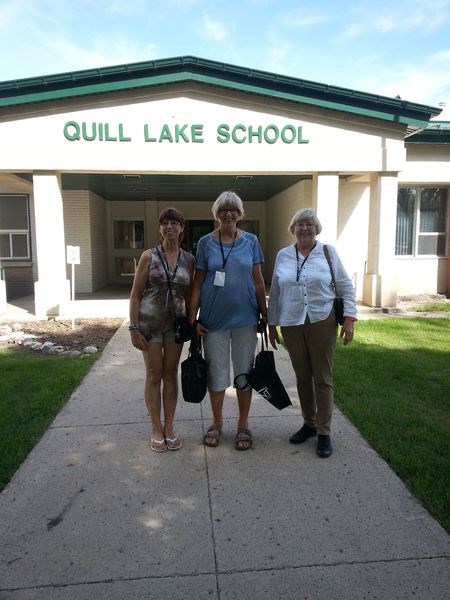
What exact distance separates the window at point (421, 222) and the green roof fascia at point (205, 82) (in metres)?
3.07

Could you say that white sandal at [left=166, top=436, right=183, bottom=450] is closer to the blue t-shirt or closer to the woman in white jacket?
the blue t-shirt

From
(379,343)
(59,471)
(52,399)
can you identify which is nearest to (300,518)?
(59,471)

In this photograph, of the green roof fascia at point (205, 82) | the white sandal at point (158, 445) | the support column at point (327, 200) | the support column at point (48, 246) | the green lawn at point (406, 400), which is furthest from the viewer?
the support column at point (327, 200)

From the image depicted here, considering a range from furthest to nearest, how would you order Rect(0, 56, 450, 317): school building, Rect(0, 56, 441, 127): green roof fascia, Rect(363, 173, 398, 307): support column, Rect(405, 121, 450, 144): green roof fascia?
Rect(405, 121, 450, 144): green roof fascia
Rect(363, 173, 398, 307): support column
Rect(0, 56, 450, 317): school building
Rect(0, 56, 441, 127): green roof fascia

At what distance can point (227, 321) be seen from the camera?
135 inches

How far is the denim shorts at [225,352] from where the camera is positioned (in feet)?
11.5

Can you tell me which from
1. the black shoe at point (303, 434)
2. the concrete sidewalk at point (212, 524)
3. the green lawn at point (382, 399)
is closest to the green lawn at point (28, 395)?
the green lawn at point (382, 399)

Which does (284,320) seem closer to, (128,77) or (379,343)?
(379,343)

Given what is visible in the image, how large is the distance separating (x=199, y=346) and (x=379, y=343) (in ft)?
15.0

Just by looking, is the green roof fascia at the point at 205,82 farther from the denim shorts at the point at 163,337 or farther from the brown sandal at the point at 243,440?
the brown sandal at the point at 243,440

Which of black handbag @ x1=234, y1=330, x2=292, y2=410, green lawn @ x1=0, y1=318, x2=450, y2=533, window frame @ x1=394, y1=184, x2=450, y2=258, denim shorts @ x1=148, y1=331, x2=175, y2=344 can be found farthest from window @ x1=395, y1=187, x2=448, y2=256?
denim shorts @ x1=148, y1=331, x2=175, y2=344

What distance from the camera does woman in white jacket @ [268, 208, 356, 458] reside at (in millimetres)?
3438

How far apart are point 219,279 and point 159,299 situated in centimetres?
47

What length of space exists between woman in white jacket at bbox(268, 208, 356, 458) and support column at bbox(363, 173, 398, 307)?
736 cm
